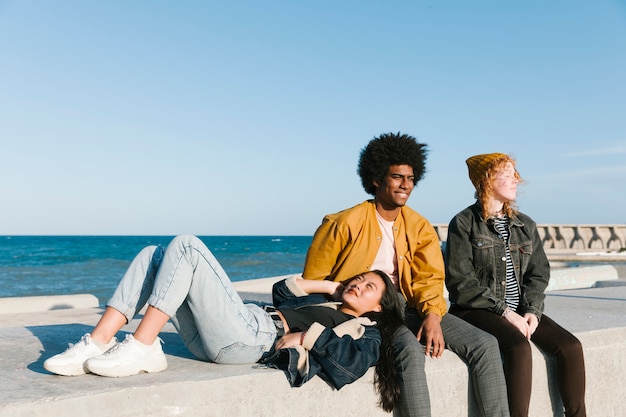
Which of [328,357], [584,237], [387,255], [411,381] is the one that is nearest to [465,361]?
[411,381]

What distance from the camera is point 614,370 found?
4598mm

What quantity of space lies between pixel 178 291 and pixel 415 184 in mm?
2020

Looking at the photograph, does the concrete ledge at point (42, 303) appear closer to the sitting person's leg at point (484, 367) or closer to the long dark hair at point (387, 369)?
the long dark hair at point (387, 369)

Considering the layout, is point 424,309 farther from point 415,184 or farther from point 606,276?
point 606,276

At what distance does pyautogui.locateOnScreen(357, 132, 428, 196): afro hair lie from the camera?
14.2 ft

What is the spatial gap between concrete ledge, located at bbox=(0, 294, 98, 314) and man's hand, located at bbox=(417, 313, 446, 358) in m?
6.34

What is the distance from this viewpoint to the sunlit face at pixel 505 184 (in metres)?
4.45

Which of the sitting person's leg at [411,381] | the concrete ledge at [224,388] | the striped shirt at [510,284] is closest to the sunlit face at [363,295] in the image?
the sitting person's leg at [411,381]

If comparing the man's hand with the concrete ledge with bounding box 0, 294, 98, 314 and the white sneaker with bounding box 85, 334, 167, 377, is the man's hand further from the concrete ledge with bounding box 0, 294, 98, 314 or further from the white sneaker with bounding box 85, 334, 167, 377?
the concrete ledge with bounding box 0, 294, 98, 314

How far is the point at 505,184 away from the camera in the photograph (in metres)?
4.45

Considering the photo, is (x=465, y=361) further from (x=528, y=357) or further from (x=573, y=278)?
(x=573, y=278)

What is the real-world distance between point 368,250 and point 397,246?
0.20m

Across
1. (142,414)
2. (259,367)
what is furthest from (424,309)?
(142,414)

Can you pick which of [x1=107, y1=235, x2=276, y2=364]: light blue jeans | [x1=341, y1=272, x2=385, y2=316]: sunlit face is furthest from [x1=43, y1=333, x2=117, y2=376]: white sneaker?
[x1=341, y1=272, x2=385, y2=316]: sunlit face
